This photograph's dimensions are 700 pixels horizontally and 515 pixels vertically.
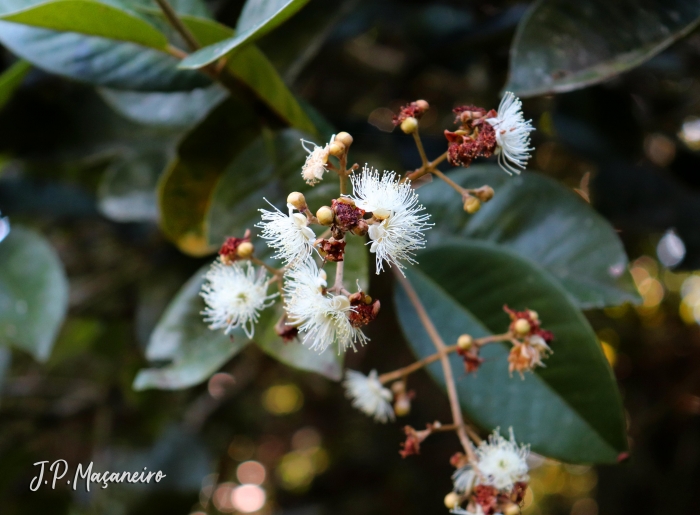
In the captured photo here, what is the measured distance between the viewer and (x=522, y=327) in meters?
0.71

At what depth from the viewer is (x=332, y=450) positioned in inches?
111

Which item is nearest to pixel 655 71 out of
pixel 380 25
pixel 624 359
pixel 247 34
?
pixel 380 25

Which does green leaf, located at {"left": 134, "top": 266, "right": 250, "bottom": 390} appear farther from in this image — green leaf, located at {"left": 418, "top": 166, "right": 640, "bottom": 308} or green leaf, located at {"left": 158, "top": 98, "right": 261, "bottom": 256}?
green leaf, located at {"left": 418, "top": 166, "right": 640, "bottom": 308}

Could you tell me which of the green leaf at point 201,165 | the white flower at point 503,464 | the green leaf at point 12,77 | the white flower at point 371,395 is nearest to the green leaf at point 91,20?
the green leaf at point 201,165

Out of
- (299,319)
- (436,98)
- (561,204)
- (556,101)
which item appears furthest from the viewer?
(436,98)

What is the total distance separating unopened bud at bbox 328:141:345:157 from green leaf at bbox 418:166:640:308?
477mm

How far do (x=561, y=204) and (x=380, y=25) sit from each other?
3.52ft

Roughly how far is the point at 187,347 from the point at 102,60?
512 millimetres

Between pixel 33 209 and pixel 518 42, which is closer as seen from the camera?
pixel 518 42

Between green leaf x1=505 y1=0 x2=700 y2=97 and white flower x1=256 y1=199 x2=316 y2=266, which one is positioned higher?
green leaf x1=505 y1=0 x2=700 y2=97

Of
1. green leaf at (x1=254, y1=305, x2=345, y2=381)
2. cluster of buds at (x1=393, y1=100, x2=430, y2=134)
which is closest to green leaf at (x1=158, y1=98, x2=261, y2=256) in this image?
green leaf at (x1=254, y1=305, x2=345, y2=381)

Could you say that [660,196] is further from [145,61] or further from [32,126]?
[32,126]

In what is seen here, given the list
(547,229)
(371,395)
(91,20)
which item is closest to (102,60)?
(91,20)

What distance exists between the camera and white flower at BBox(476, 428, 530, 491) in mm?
733
